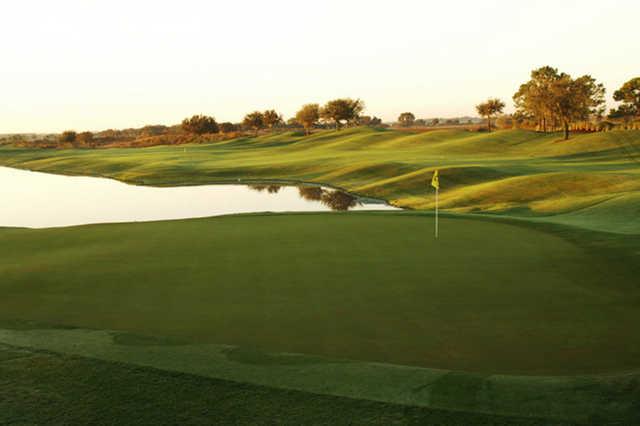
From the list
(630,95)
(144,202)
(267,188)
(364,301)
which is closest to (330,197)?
(267,188)

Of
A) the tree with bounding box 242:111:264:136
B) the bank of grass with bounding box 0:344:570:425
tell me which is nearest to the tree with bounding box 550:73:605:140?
the bank of grass with bounding box 0:344:570:425

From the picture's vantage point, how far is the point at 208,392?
5.18m

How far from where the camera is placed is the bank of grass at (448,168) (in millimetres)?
28609

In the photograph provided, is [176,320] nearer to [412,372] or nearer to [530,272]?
[412,372]

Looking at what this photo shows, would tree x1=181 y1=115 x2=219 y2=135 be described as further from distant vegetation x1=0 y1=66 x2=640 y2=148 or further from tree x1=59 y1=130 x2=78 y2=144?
tree x1=59 y1=130 x2=78 y2=144

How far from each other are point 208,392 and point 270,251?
6752mm

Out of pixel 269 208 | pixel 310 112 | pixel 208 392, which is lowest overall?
pixel 269 208

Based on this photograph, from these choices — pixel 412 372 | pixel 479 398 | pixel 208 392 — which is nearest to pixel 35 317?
pixel 208 392

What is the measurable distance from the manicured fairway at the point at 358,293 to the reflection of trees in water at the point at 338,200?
17.5 metres

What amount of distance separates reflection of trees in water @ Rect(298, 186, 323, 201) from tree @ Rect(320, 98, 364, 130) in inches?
2968

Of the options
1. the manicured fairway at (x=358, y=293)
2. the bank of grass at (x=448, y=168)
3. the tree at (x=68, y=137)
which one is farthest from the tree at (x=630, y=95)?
the tree at (x=68, y=137)

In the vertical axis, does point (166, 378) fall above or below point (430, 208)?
above

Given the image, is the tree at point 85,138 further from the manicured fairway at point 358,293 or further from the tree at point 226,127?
the manicured fairway at point 358,293

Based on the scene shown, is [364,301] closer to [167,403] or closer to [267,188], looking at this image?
[167,403]
